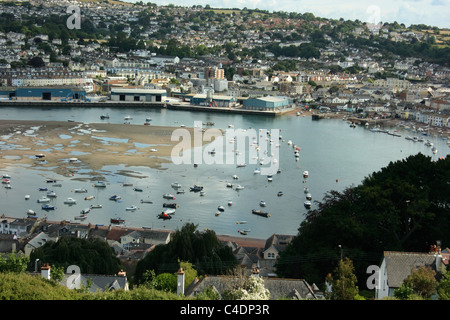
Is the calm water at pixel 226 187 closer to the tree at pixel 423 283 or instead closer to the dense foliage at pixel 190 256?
the dense foliage at pixel 190 256

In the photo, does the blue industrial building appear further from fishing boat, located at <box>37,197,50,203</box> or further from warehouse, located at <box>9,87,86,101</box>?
fishing boat, located at <box>37,197,50,203</box>

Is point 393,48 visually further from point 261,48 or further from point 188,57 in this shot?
point 188,57

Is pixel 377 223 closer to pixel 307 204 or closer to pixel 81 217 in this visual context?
pixel 307 204

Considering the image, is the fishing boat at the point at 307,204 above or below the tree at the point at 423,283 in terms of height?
below

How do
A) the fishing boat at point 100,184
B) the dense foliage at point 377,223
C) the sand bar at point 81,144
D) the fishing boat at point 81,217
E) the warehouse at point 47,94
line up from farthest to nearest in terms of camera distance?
the warehouse at point 47,94 → the sand bar at point 81,144 → the fishing boat at point 100,184 → the fishing boat at point 81,217 → the dense foliage at point 377,223

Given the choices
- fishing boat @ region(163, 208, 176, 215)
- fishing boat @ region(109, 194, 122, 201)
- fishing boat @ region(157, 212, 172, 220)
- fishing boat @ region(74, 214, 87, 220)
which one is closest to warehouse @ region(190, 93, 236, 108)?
fishing boat @ region(109, 194, 122, 201)

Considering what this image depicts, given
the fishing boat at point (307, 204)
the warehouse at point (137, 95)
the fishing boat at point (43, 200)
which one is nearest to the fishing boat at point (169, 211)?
the fishing boat at point (43, 200)

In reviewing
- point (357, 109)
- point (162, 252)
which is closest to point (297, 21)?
point (357, 109)
